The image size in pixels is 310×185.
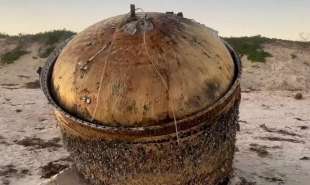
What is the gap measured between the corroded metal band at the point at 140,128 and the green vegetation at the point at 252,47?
1275 centimetres

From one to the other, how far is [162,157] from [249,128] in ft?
25.2

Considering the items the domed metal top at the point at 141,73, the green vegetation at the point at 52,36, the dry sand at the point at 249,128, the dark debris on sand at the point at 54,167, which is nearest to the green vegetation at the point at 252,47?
the dry sand at the point at 249,128

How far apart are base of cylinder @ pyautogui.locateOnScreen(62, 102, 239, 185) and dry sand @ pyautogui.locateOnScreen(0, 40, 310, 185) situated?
2.01 metres

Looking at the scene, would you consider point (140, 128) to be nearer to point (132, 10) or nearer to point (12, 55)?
point (132, 10)

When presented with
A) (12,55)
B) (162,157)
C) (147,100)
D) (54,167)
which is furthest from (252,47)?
(147,100)

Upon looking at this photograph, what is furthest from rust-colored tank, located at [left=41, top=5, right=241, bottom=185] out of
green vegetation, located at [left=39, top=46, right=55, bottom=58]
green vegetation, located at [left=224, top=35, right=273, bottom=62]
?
green vegetation, located at [left=39, top=46, right=55, bottom=58]

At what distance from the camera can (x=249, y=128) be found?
14.3 m

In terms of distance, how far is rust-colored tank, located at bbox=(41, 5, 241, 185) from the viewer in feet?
22.5

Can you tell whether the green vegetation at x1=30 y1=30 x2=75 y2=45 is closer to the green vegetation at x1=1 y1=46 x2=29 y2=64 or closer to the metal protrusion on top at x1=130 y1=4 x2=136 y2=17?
the green vegetation at x1=1 y1=46 x2=29 y2=64

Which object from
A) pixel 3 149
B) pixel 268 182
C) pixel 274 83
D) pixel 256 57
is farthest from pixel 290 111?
pixel 3 149

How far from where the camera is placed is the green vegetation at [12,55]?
70.7ft

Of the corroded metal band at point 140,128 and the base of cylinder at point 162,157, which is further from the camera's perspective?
the base of cylinder at point 162,157

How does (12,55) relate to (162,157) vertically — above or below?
below

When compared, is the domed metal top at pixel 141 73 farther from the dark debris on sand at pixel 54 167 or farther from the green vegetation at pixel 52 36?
the green vegetation at pixel 52 36
